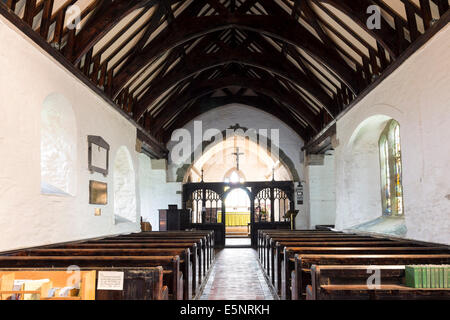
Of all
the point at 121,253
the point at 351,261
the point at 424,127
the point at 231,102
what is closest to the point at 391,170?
the point at 424,127

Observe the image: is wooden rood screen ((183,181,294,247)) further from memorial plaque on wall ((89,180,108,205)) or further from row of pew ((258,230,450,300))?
row of pew ((258,230,450,300))

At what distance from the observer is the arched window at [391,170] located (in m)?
7.48

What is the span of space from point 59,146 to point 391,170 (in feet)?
19.6

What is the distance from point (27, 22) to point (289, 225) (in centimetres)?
950

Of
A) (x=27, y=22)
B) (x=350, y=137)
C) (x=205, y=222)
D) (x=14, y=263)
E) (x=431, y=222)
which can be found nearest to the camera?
(x=14, y=263)

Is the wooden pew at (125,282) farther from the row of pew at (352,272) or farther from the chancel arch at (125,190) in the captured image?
the chancel arch at (125,190)

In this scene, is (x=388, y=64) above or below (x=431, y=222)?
above

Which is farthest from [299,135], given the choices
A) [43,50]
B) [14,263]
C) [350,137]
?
[14,263]

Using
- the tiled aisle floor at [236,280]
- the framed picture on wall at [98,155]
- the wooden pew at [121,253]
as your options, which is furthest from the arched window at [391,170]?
the framed picture on wall at [98,155]

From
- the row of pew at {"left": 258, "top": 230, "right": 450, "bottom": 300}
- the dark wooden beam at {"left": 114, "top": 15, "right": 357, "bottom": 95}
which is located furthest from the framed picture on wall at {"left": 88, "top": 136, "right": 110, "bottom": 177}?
the row of pew at {"left": 258, "top": 230, "right": 450, "bottom": 300}

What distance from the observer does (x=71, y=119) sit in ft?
19.6

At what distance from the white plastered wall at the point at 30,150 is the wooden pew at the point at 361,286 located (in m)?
3.10

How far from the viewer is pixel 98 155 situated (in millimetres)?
6773

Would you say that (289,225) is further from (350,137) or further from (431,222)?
(431,222)
